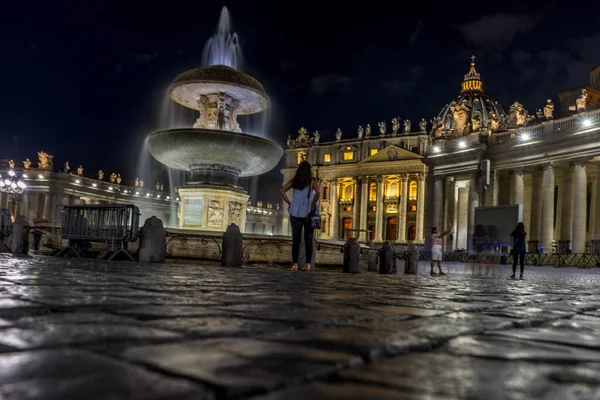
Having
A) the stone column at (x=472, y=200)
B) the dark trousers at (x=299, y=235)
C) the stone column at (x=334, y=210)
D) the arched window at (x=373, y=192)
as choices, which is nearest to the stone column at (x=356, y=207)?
the arched window at (x=373, y=192)

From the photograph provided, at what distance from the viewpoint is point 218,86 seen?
20.0 metres

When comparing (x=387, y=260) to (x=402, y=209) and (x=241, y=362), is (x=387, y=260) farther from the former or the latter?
(x=402, y=209)

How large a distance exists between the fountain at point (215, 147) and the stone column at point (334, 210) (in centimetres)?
7030

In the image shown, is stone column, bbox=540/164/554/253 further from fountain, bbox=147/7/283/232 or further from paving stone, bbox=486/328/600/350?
paving stone, bbox=486/328/600/350

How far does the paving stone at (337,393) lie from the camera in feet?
4.95

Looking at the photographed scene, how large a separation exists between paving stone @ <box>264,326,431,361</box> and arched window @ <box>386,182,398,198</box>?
87.5 meters

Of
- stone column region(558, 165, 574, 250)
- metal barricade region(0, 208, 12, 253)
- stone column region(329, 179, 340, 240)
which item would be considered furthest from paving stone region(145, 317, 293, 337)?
stone column region(329, 179, 340, 240)

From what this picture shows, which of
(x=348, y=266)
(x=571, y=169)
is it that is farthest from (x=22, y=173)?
(x=348, y=266)

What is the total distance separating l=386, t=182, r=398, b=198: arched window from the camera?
8944cm

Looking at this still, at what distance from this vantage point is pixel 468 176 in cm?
4772

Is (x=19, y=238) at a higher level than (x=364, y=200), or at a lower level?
lower

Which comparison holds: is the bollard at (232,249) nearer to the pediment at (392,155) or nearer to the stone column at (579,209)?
the stone column at (579,209)

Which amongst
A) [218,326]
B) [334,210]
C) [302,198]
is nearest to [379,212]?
[334,210]

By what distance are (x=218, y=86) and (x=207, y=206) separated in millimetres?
4317
